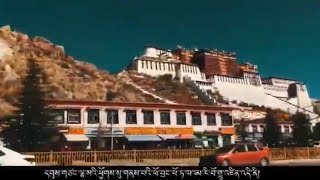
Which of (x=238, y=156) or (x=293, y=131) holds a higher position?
(x=293, y=131)

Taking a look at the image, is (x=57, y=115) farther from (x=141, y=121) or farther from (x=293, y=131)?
(x=293, y=131)

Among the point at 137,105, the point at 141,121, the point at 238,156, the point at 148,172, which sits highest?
the point at 137,105

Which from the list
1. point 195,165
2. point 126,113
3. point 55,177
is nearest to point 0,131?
point 55,177

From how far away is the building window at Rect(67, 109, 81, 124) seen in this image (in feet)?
15.4

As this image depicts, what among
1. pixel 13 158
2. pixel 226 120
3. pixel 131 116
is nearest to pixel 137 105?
pixel 131 116

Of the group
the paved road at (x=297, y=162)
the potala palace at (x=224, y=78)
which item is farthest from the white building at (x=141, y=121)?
the paved road at (x=297, y=162)

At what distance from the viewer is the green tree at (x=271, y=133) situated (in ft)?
16.6

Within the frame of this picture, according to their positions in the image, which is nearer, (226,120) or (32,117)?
(32,117)

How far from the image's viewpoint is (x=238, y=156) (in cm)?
473

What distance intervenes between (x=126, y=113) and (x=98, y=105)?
281mm

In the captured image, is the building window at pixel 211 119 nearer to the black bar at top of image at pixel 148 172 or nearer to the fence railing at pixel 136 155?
the fence railing at pixel 136 155

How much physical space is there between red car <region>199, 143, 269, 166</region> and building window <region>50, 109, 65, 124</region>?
1.35 meters

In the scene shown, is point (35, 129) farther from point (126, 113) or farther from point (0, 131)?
point (126, 113)

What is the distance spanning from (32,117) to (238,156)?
6.43 feet
